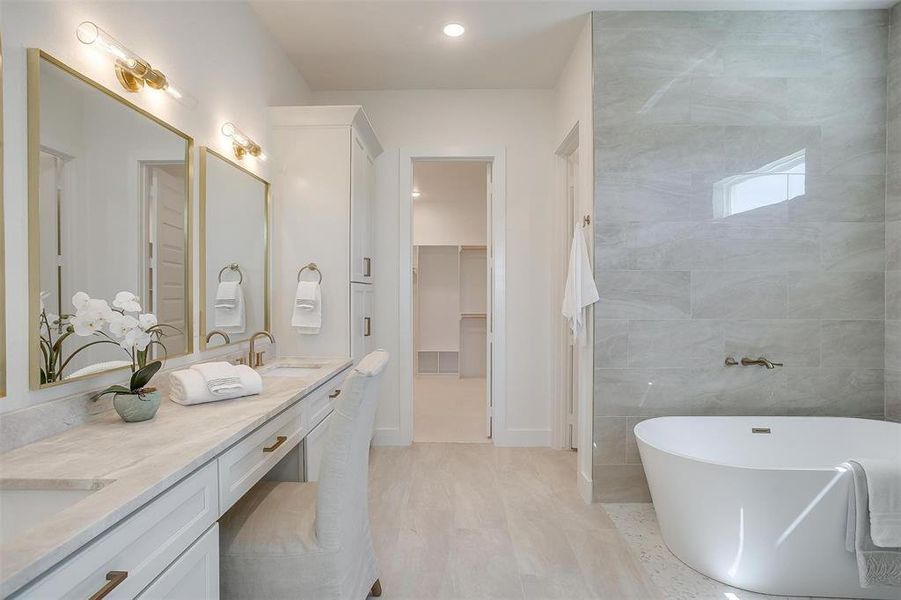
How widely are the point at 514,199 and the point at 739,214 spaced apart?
156 cm

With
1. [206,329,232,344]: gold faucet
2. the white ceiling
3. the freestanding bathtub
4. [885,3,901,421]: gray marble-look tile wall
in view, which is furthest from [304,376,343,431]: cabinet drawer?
[885,3,901,421]: gray marble-look tile wall

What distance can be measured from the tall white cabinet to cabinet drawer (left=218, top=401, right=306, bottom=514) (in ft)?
3.45

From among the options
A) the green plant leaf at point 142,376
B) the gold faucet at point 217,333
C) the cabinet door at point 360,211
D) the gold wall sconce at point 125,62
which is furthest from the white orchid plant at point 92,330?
the cabinet door at point 360,211

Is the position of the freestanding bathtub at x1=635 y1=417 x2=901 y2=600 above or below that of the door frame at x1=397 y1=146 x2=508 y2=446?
below

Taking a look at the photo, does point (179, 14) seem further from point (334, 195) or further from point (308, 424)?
point (308, 424)

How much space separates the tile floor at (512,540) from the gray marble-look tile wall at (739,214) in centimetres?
41

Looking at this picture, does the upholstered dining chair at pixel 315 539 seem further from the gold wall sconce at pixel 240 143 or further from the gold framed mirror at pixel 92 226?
the gold wall sconce at pixel 240 143

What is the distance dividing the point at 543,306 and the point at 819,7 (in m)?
2.38

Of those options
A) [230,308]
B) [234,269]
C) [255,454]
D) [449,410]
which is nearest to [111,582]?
[255,454]

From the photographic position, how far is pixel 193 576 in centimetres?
114

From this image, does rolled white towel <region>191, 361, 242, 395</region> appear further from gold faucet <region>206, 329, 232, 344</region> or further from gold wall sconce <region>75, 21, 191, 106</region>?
gold wall sconce <region>75, 21, 191, 106</region>

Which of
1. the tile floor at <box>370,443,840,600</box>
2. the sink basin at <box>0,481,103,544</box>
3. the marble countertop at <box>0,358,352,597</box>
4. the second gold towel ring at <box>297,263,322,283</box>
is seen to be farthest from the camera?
the second gold towel ring at <box>297,263,322,283</box>

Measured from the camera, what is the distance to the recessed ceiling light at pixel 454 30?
2.80 m

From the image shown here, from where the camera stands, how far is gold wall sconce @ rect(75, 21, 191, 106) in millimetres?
1464
